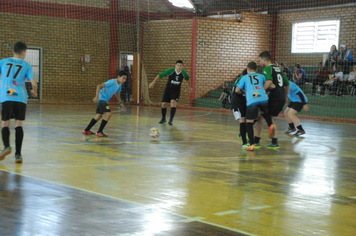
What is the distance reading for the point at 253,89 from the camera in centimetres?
907

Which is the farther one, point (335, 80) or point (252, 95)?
point (335, 80)

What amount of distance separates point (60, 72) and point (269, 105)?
679 inches

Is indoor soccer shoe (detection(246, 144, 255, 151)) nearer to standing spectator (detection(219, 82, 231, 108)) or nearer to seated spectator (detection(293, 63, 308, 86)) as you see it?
seated spectator (detection(293, 63, 308, 86))

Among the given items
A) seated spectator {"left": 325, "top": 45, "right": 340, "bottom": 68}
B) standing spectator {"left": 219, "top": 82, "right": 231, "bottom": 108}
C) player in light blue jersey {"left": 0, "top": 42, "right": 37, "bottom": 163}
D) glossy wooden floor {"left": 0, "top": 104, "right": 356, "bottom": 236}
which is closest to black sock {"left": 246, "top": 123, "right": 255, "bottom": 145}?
glossy wooden floor {"left": 0, "top": 104, "right": 356, "bottom": 236}

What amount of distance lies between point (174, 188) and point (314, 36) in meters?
19.0

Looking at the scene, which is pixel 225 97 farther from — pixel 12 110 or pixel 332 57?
pixel 12 110

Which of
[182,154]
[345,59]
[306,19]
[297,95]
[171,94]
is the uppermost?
[306,19]

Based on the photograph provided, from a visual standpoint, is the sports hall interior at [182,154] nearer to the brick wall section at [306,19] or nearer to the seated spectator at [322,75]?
the brick wall section at [306,19]

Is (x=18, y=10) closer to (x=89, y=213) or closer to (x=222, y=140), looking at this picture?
(x=222, y=140)

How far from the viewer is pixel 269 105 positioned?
9.87 m

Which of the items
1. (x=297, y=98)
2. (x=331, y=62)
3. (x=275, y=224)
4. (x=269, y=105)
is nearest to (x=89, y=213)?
(x=275, y=224)

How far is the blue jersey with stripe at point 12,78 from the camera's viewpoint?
7.10 metres

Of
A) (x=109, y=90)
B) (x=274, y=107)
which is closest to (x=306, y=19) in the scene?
(x=274, y=107)

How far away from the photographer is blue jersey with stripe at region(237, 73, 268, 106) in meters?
9.05
